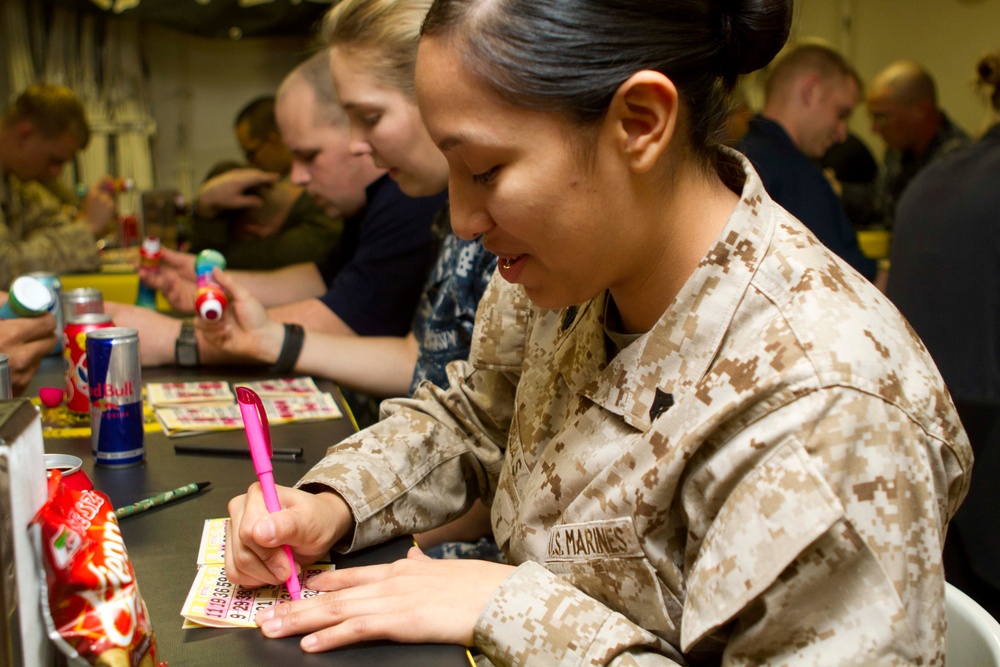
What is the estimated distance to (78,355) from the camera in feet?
4.45

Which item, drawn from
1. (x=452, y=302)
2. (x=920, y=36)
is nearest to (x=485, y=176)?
(x=452, y=302)

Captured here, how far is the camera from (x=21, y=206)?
3.89 metres

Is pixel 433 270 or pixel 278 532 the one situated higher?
pixel 278 532

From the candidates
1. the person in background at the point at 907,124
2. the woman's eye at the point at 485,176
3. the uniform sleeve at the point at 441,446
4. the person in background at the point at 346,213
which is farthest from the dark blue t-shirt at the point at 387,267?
the person in background at the point at 907,124

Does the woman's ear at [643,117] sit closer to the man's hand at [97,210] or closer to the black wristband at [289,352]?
the black wristband at [289,352]

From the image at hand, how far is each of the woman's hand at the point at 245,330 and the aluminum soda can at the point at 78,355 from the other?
0.39 metres

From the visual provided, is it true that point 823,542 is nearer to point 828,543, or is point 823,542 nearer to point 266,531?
point 828,543

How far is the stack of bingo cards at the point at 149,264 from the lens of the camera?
2.27m

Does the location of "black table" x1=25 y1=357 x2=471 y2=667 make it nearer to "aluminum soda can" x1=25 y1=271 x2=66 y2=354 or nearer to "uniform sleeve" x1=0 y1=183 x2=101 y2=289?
"aluminum soda can" x1=25 y1=271 x2=66 y2=354

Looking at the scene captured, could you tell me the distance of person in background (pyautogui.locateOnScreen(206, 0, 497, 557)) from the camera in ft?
5.33

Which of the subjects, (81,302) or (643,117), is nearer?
(643,117)

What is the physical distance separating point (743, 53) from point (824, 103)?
282 centimetres

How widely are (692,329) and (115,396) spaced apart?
0.76m

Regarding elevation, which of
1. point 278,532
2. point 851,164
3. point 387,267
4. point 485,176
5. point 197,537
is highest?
point 485,176
